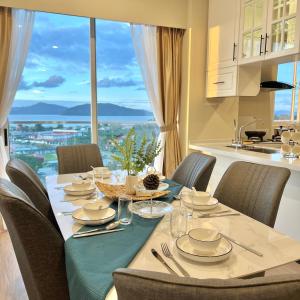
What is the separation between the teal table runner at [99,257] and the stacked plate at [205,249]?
7.0 inches

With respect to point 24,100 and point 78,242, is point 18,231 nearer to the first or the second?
point 78,242

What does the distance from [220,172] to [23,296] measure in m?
2.32

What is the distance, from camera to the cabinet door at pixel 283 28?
2541 millimetres

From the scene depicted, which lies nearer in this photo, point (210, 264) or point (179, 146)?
point (210, 264)

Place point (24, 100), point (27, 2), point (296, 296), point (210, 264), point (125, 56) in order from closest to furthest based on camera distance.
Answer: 1. point (296, 296)
2. point (210, 264)
3. point (27, 2)
4. point (24, 100)
5. point (125, 56)

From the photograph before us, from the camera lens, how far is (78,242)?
3.96 ft

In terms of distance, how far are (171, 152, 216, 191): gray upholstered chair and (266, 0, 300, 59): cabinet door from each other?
1.28 m

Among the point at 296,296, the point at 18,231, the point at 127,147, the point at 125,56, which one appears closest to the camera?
the point at 296,296

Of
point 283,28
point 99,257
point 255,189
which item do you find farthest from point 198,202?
point 283,28

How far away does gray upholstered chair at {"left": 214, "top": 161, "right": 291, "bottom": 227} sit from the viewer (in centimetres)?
167

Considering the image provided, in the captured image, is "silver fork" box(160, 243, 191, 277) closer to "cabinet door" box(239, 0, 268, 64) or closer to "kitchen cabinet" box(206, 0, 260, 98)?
"cabinet door" box(239, 0, 268, 64)

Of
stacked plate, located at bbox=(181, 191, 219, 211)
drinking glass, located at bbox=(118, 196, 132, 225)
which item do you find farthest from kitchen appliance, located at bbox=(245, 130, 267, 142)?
drinking glass, located at bbox=(118, 196, 132, 225)

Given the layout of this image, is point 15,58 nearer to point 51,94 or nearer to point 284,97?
point 51,94

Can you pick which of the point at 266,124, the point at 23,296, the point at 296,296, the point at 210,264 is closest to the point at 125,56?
the point at 266,124
